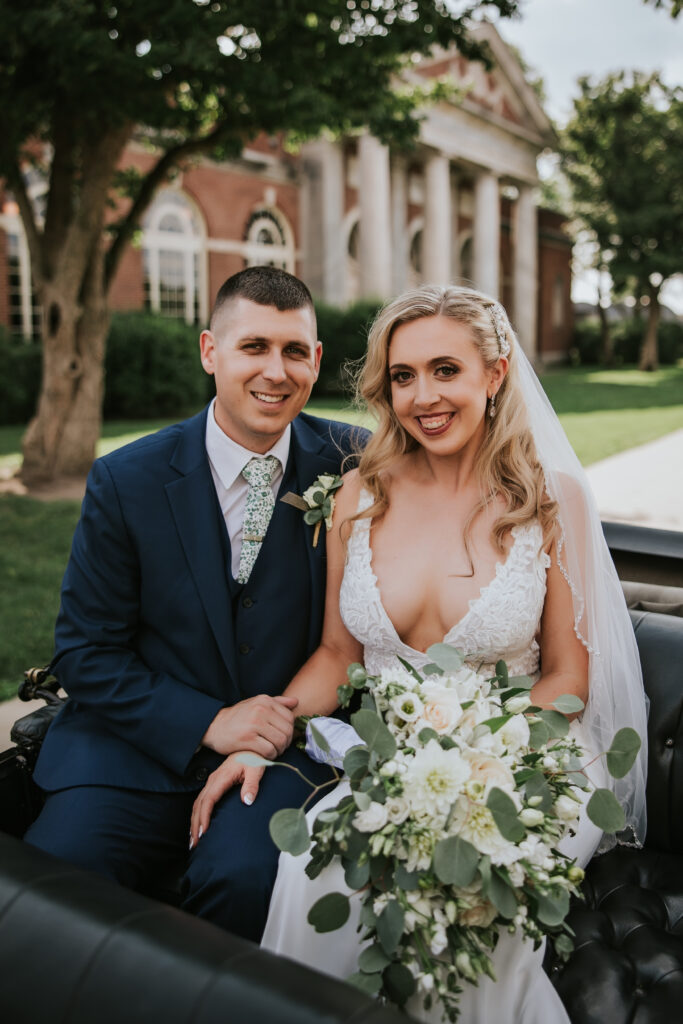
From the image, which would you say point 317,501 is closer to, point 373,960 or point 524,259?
point 373,960

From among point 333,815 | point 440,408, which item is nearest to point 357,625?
point 440,408

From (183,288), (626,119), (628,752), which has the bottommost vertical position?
(628,752)

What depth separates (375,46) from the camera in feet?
28.6

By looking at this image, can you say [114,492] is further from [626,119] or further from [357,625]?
[626,119]

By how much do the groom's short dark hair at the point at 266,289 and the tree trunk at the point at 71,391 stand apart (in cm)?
852

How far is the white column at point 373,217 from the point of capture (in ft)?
76.4

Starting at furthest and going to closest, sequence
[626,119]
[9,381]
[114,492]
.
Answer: [626,119]
[9,381]
[114,492]

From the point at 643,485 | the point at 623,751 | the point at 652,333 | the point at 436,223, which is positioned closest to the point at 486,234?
the point at 436,223

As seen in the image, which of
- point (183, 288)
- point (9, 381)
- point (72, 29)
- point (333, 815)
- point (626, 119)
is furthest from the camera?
point (626, 119)

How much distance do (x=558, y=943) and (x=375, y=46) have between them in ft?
28.7

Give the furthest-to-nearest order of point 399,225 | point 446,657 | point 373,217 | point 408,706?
point 399,225 < point 373,217 < point 446,657 < point 408,706

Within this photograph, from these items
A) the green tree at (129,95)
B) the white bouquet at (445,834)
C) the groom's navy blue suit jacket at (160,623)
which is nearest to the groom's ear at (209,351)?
the groom's navy blue suit jacket at (160,623)

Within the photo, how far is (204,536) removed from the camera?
2789 mm

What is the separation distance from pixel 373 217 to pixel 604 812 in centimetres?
2345
